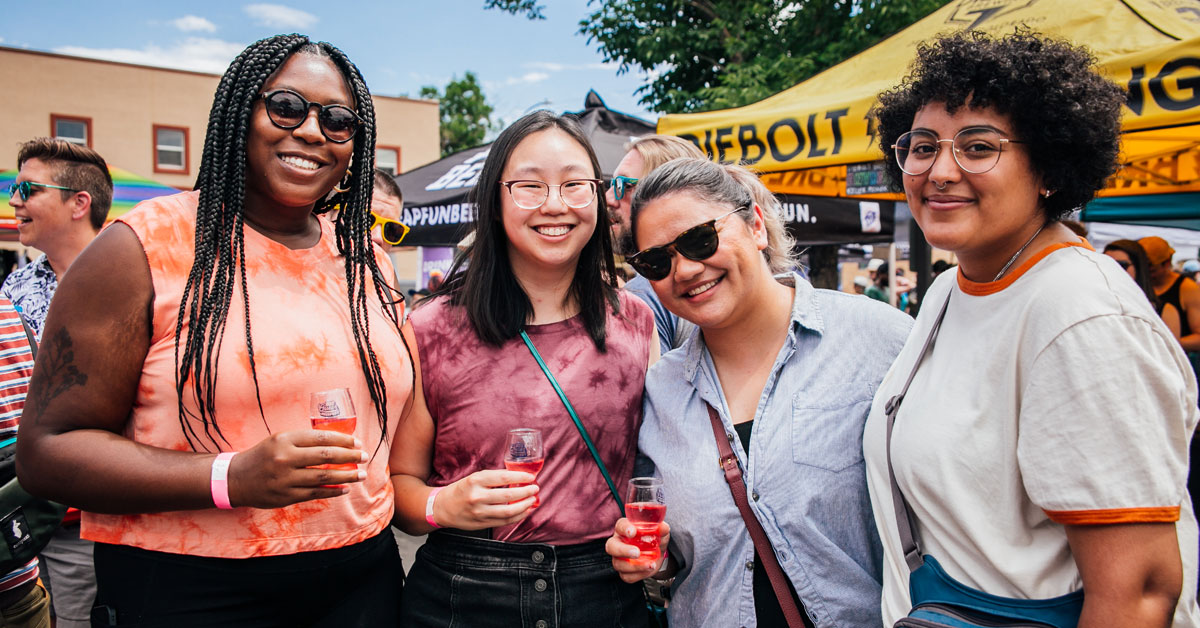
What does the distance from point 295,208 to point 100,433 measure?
0.73 meters

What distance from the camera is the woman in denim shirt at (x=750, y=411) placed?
6.57ft

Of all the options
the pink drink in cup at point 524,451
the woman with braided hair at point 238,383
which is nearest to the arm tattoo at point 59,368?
the woman with braided hair at point 238,383

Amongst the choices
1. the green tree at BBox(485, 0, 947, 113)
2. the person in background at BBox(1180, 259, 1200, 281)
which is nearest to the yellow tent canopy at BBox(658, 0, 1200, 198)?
the green tree at BBox(485, 0, 947, 113)

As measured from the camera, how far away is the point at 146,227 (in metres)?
1.71

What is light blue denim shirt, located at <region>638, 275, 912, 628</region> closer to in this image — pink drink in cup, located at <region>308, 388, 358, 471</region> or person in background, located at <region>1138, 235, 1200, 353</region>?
pink drink in cup, located at <region>308, 388, 358, 471</region>

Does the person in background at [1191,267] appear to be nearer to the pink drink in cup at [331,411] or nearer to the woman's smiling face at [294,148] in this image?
the woman's smiling face at [294,148]

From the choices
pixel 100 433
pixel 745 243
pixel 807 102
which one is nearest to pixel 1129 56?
pixel 807 102

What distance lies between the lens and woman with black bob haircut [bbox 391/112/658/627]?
2090 mm

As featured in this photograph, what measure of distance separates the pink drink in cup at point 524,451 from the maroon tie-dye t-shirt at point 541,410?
185 millimetres

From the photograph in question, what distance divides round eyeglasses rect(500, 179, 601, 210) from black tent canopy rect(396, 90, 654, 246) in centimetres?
368

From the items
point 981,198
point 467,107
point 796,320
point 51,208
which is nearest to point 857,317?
point 796,320

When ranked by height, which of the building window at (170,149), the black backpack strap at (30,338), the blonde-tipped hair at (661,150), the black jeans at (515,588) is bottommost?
the black jeans at (515,588)

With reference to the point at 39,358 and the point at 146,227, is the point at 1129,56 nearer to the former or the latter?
the point at 146,227

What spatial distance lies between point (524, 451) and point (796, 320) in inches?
35.0
